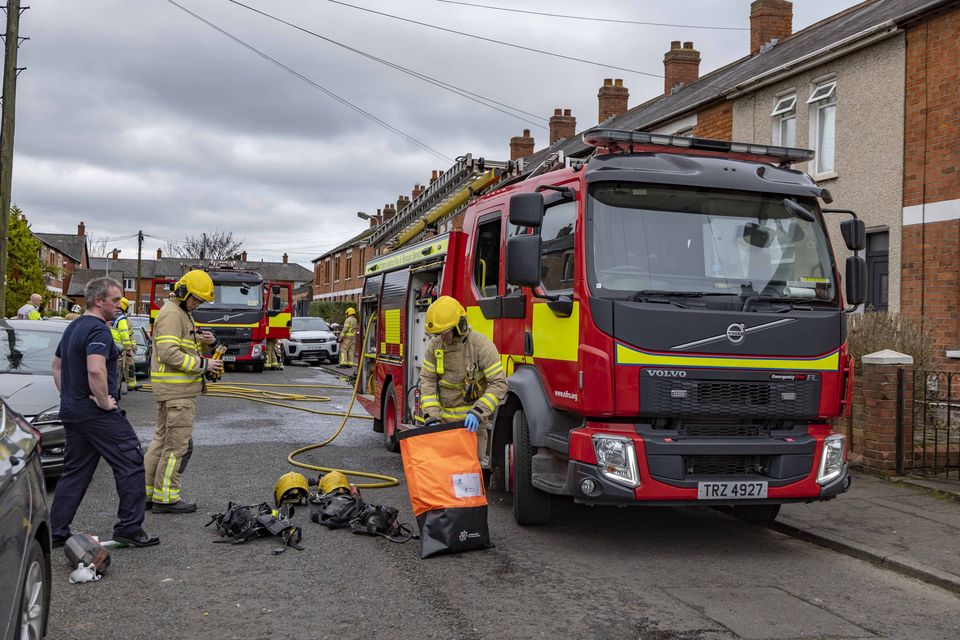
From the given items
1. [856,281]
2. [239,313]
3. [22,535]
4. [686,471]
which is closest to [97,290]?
[22,535]

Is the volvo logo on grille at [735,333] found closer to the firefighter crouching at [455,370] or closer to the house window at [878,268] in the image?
the firefighter crouching at [455,370]

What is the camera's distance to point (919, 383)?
933cm

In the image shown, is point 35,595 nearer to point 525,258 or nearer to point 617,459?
point 617,459

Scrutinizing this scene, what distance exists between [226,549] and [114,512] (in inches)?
63.6

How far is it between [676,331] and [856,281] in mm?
1739

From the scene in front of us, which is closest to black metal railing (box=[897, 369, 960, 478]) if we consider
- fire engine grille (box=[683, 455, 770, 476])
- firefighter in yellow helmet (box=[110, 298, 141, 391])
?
fire engine grille (box=[683, 455, 770, 476])

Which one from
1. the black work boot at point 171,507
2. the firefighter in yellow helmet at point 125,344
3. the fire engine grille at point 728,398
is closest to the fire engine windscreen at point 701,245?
the fire engine grille at point 728,398

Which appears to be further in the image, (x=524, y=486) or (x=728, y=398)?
(x=524, y=486)

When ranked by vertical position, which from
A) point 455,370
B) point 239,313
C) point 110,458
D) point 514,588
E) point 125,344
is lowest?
point 514,588

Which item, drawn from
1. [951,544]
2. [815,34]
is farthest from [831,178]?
[951,544]

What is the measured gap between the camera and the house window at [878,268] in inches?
579

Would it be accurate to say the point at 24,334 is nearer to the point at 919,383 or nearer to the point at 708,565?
the point at 708,565

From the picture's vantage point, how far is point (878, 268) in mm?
14828

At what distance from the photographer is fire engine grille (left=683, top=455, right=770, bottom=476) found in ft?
19.3
